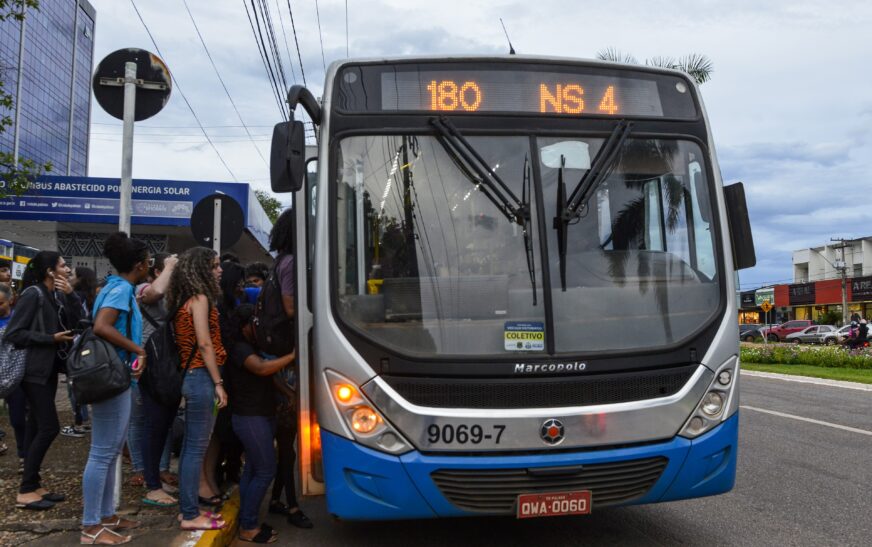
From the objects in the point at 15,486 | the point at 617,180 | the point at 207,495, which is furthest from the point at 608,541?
the point at 15,486

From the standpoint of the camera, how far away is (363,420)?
387 centimetres

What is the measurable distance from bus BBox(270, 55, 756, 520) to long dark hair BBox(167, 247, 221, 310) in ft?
1.99

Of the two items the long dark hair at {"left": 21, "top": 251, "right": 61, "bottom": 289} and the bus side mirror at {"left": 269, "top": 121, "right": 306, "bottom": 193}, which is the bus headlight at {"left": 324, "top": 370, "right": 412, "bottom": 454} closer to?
the bus side mirror at {"left": 269, "top": 121, "right": 306, "bottom": 193}

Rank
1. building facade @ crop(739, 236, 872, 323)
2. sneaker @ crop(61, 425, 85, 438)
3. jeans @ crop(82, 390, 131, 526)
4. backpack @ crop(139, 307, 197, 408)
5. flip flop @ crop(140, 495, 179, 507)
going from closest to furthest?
jeans @ crop(82, 390, 131, 526) → backpack @ crop(139, 307, 197, 408) → flip flop @ crop(140, 495, 179, 507) → sneaker @ crop(61, 425, 85, 438) → building facade @ crop(739, 236, 872, 323)

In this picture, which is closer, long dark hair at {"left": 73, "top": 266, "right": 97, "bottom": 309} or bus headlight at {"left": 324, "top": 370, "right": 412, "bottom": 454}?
bus headlight at {"left": 324, "top": 370, "right": 412, "bottom": 454}

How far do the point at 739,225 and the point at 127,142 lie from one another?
4164 millimetres

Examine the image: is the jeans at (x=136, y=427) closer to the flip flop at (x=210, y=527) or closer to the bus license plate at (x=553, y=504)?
the flip flop at (x=210, y=527)

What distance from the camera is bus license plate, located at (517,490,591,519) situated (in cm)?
383

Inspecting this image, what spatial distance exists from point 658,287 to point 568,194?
2.36 feet

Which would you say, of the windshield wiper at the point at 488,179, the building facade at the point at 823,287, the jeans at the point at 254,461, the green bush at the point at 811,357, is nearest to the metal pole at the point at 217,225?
the jeans at the point at 254,461

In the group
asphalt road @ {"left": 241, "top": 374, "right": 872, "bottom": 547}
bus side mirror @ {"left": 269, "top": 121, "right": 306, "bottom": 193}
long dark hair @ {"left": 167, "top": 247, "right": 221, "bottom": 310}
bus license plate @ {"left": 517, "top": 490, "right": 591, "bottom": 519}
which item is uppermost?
bus side mirror @ {"left": 269, "top": 121, "right": 306, "bottom": 193}

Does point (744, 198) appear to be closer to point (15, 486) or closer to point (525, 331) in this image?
point (525, 331)

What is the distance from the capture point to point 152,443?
5.22 metres

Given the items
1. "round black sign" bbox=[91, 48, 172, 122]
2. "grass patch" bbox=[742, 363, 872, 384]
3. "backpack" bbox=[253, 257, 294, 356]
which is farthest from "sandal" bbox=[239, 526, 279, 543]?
"grass patch" bbox=[742, 363, 872, 384]
